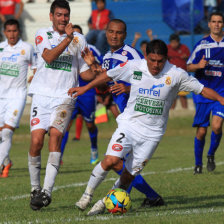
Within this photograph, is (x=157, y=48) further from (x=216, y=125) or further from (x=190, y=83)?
(x=216, y=125)

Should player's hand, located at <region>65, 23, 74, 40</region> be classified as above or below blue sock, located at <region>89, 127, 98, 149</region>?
above

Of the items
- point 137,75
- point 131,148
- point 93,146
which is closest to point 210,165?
point 93,146

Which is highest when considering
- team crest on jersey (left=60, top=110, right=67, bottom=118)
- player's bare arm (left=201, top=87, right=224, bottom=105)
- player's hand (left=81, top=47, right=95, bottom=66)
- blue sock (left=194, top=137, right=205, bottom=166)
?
player's hand (left=81, top=47, right=95, bottom=66)

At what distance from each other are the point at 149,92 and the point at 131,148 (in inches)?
24.8

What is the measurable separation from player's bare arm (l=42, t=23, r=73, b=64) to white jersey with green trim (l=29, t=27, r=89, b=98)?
16 cm


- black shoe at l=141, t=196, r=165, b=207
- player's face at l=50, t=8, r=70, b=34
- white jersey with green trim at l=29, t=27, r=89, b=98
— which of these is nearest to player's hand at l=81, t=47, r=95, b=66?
white jersey with green trim at l=29, t=27, r=89, b=98

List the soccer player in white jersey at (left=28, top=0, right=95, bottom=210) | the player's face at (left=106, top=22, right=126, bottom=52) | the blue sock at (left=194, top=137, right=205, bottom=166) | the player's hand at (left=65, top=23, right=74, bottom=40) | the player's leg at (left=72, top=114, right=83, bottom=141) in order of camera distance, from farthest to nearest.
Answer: the player's leg at (left=72, top=114, right=83, bottom=141), the blue sock at (left=194, top=137, right=205, bottom=166), the player's face at (left=106, top=22, right=126, bottom=52), the soccer player in white jersey at (left=28, top=0, right=95, bottom=210), the player's hand at (left=65, top=23, right=74, bottom=40)

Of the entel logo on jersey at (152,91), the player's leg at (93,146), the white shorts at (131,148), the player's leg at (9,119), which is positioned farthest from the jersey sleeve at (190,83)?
the player's leg at (93,146)

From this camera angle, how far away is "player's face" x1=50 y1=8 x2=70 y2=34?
7700 millimetres

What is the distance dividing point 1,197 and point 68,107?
5.67 feet

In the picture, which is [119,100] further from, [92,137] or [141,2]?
[141,2]

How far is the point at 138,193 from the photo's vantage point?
29.3ft

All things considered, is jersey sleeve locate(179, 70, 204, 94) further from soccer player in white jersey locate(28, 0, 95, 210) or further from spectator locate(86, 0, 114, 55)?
spectator locate(86, 0, 114, 55)

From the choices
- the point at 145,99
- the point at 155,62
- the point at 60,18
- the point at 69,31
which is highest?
the point at 60,18
